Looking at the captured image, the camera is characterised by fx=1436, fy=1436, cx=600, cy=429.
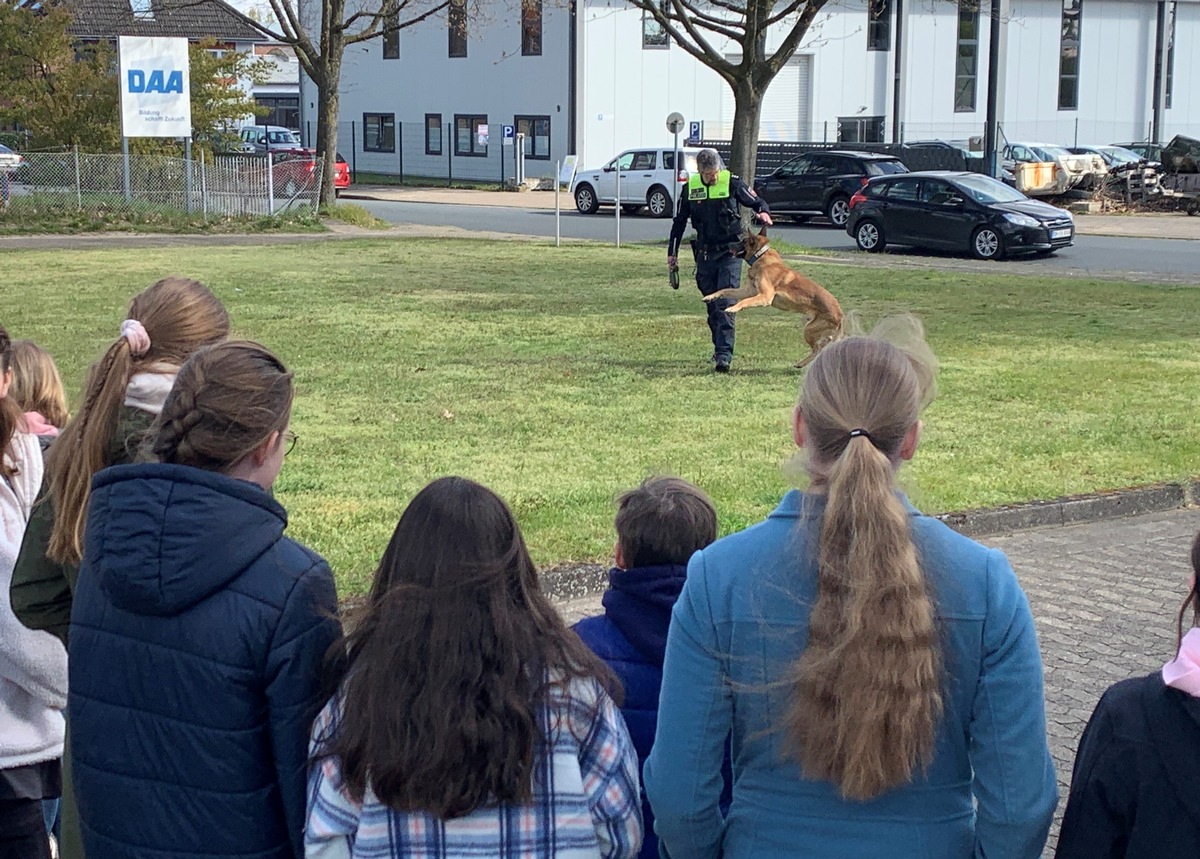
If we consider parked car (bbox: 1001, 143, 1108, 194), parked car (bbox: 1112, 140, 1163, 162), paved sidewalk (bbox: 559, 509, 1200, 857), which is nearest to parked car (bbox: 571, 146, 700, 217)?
parked car (bbox: 1001, 143, 1108, 194)

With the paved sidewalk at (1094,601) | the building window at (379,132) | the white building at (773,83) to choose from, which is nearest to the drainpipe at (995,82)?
the white building at (773,83)

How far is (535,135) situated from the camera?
51000 millimetres

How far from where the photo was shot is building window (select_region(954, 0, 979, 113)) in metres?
54.4

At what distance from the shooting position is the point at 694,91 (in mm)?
50125

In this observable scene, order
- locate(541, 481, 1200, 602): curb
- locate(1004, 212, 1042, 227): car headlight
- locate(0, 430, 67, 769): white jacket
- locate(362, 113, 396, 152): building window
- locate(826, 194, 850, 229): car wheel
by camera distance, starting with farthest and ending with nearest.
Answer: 1. locate(362, 113, 396, 152): building window
2. locate(826, 194, 850, 229): car wheel
3. locate(1004, 212, 1042, 227): car headlight
4. locate(541, 481, 1200, 602): curb
5. locate(0, 430, 67, 769): white jacket

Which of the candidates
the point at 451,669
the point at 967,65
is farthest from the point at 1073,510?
the point at 967,65

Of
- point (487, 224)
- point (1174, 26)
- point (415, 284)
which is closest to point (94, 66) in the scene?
point (487, 224)

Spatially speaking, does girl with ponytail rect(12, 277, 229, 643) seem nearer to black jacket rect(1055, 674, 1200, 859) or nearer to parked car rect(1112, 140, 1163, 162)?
black jacket rect(1055, 674, 1200, 859)

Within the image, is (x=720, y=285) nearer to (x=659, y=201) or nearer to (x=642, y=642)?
(x=642, y=642)

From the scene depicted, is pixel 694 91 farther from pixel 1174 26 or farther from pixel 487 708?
pixel 487 708

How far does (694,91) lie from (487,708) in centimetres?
4940

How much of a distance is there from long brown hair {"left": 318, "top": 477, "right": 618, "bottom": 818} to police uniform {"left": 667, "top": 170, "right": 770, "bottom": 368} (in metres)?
9.87

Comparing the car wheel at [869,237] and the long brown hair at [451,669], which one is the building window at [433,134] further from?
the long brown hair at [451,669]

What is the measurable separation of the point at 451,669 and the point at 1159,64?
62.0 metres
